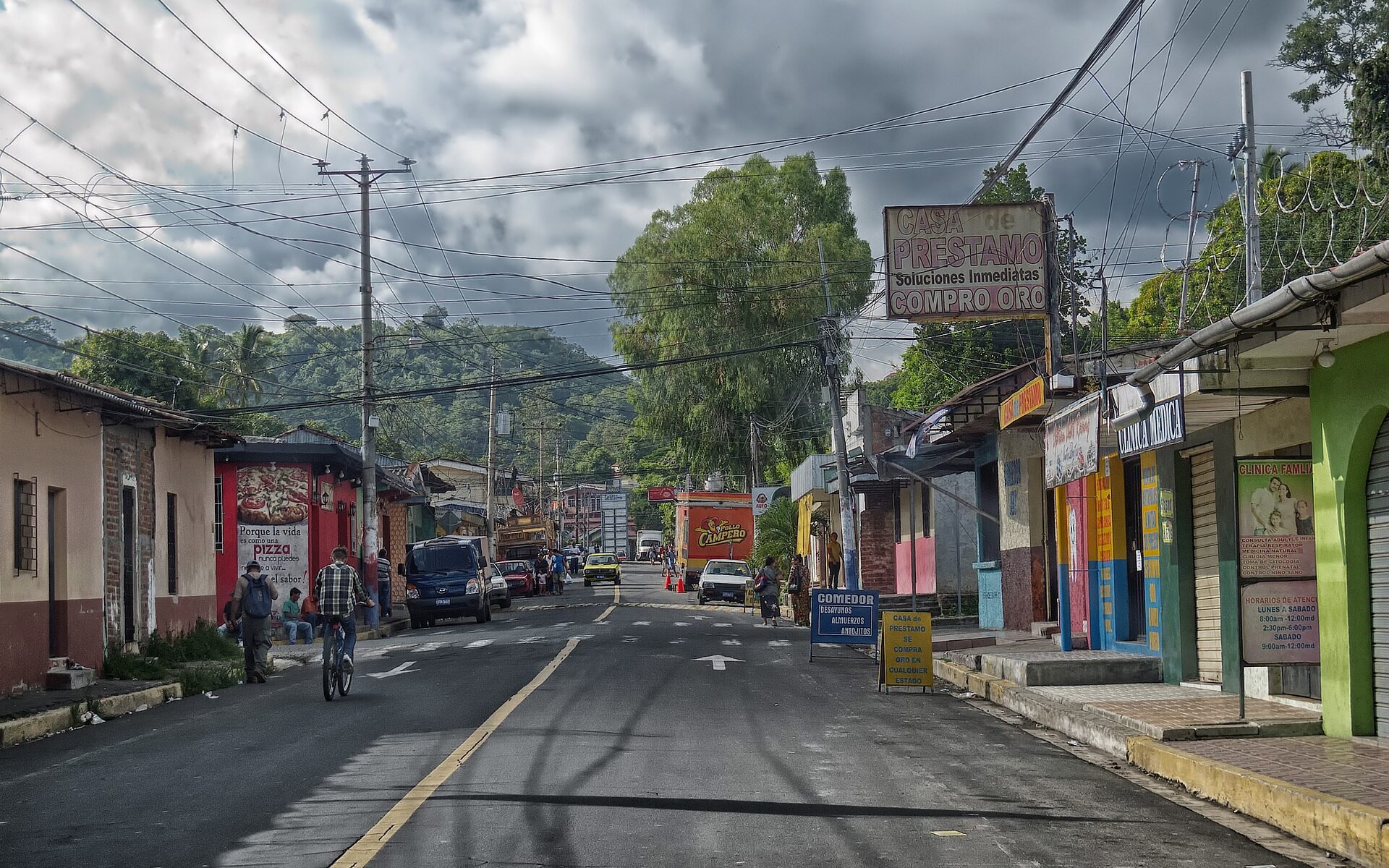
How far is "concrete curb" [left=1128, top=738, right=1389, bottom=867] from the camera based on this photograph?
7.55 meters

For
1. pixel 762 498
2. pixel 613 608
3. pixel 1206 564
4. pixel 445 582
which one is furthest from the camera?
pixel 762 498

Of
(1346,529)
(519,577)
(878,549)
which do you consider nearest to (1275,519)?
(1346,529)

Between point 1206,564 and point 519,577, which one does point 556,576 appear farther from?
point 1206,564

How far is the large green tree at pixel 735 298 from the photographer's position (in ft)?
155

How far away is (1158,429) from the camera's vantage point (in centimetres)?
1315

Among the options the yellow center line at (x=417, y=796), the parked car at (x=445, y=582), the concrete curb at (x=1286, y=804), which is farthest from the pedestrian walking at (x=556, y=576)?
the concrete curb at (x=1286, y=804)

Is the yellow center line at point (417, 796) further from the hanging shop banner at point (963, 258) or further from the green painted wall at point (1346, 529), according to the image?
the hanging shop banner at point (963, 258)

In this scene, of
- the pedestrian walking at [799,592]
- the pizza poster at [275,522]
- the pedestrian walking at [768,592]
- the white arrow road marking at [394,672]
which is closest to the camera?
the white arrow road marking at [394,672]

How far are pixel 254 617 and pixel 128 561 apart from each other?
164 inches

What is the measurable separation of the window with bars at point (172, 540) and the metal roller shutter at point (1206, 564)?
1883cm

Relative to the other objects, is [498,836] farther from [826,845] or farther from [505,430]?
[505,430]

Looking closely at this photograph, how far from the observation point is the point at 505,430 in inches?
2840

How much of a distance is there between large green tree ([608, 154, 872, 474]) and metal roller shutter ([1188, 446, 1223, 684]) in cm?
2898

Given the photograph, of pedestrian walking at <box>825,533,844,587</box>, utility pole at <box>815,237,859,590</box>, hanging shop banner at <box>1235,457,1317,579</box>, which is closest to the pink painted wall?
pedestrian walking at <box>825,533,844,587</box>
